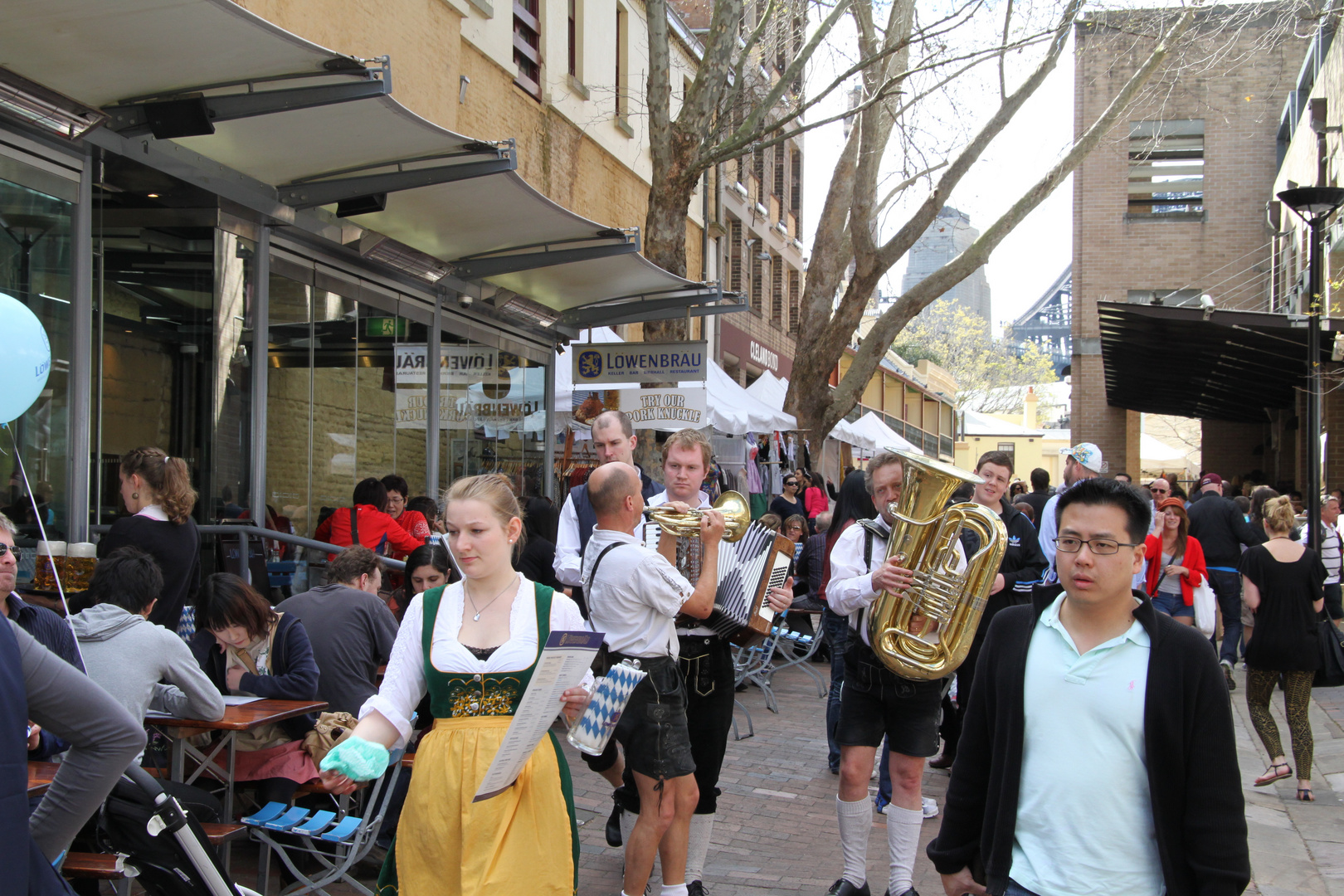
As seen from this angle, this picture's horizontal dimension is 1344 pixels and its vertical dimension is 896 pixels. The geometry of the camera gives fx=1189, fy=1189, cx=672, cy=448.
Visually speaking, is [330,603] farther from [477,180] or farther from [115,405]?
[115,405]

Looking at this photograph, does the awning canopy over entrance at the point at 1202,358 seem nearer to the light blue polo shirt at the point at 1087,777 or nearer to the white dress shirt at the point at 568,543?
the white dress shirt at the point at 568,543

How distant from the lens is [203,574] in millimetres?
7594

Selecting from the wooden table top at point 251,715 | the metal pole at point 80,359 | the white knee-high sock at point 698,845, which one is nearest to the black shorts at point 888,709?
the white knee-high sock at point 698,845

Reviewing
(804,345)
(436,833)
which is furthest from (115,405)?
(804,345)

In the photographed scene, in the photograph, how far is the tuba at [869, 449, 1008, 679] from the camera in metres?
4.43

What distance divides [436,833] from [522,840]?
223 millimetres

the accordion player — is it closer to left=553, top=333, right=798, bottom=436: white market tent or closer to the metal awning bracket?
the metal awning bracket

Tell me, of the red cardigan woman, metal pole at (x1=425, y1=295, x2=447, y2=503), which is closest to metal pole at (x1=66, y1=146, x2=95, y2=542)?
metal pole at (x1=425, y1=295, x2=447, y2=503)

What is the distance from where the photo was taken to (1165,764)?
2557mm

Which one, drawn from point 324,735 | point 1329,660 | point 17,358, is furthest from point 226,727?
point 1329,660

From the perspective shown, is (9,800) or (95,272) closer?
(9,800)

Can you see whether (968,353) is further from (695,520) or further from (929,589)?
(695,520)

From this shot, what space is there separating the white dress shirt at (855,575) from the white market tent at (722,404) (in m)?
6.80

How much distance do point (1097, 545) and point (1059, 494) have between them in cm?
451
